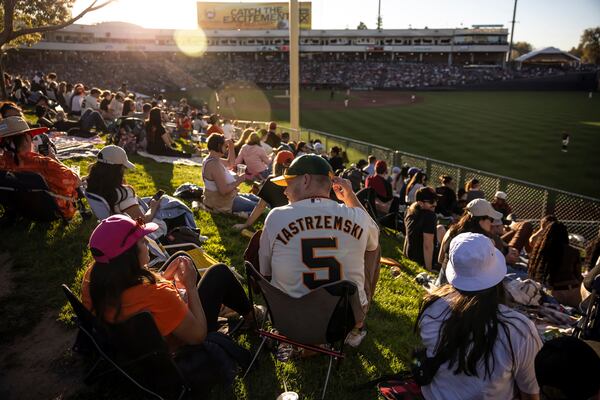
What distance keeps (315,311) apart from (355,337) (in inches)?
45.7

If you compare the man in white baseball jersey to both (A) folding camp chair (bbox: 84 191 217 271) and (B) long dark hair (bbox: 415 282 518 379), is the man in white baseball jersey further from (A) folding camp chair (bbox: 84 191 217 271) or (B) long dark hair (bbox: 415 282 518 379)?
(A) folding camp chair (bbox: 84 191 217 271)

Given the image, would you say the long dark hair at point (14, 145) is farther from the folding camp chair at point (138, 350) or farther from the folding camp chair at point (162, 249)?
the folding camp chair at point (138, 350)

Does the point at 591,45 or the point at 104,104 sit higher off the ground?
the point at 591,45

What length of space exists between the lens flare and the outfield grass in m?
79.2

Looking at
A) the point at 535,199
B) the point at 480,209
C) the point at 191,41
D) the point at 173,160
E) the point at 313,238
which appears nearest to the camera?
the point at 313,238

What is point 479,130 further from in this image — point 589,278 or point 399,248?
point 589,278

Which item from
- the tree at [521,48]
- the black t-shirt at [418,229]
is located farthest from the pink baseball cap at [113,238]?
the tree at [521,48]

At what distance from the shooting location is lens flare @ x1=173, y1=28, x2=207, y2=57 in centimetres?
7844

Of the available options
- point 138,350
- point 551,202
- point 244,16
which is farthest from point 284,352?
point 244,16

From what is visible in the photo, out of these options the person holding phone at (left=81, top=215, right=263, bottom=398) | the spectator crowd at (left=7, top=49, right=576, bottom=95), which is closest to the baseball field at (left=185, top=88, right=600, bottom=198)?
the spectator crowd at (left=7, top=49, right=576, bottom=95)

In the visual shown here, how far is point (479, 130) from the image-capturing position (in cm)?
2814

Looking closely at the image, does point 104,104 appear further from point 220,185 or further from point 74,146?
point 220,185

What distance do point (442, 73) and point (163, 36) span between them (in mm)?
50979

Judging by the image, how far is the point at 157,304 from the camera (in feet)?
8.89
